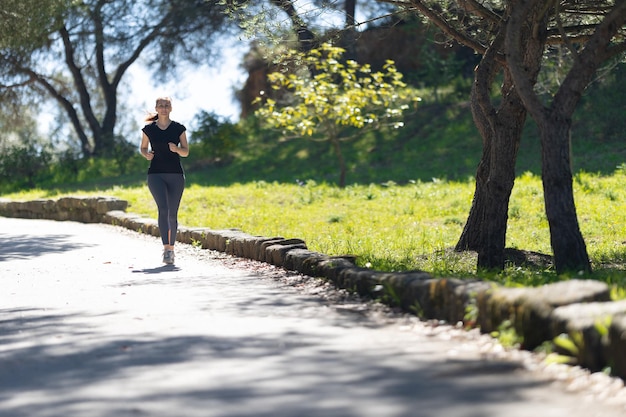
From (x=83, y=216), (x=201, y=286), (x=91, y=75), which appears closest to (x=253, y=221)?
(x=83, y=216)

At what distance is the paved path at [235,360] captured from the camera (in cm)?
496

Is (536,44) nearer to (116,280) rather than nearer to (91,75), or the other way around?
(116,280)

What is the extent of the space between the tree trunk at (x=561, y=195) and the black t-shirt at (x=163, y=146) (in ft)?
17.8

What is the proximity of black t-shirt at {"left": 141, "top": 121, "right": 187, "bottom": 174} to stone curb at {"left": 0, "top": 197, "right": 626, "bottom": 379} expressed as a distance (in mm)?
1731

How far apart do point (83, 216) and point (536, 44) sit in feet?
47.0

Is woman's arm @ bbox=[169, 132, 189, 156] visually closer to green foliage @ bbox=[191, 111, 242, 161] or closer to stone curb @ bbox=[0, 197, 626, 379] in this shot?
stone curb @ bbox=[0, 197, 626, 379]

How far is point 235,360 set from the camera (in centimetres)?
612

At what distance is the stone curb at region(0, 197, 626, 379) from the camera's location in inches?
215

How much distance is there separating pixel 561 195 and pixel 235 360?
14.1 ft

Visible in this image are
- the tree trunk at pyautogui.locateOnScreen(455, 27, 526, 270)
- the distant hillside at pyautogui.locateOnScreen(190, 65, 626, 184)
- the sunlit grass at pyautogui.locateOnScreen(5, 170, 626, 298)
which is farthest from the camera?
the distant hillside at pyautogui.locateOnScreen(190, 65, 626, 184)

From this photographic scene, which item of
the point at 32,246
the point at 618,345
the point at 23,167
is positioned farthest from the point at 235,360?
the point at 23,167

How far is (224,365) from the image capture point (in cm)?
598

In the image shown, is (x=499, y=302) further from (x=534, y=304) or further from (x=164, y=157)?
(x=164, y=157)

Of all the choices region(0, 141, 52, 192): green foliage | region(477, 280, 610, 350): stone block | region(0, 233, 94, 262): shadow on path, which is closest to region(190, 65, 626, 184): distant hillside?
region(0, 141, 52, 192): green foliage
